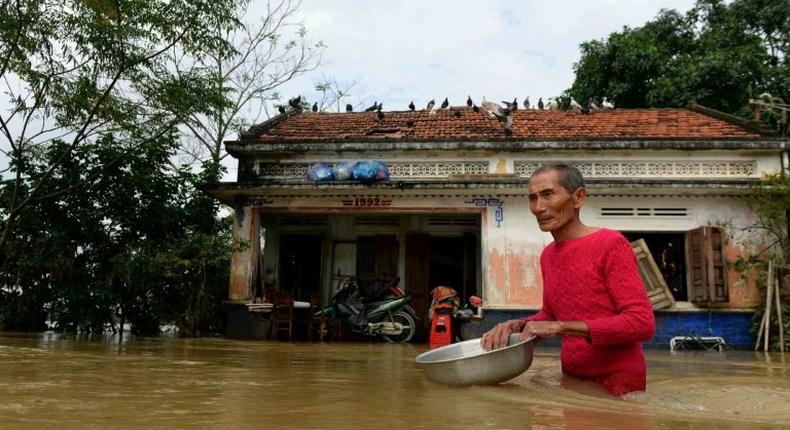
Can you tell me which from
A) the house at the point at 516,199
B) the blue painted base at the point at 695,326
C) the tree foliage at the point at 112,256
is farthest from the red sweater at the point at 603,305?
the tree foliage at the point at 112,256

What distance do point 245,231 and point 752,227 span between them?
9.05 m

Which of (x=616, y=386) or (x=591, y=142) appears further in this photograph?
(x=591, y=142)

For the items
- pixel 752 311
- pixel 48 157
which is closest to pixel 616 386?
pixel 752 311

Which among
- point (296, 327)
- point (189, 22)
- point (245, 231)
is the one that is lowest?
point (296, 327)

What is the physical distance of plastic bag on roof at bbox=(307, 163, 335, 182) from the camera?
11.1 meters

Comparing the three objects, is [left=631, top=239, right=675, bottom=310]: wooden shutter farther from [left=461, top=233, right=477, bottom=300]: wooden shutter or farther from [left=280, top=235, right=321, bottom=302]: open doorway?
[left=280, top=235, right=321, bottom=302]: open doorway

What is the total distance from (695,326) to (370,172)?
246 inches

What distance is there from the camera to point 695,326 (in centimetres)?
1026

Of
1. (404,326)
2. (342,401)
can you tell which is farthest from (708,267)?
(342,401)

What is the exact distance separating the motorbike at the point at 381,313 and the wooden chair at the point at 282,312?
0.60 metres

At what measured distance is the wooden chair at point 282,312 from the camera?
10.5 meters

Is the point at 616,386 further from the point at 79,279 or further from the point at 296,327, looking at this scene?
the point at 79,279

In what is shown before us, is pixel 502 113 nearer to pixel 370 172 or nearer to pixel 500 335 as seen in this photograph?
pixel 370 172

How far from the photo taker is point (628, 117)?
13336 mm
